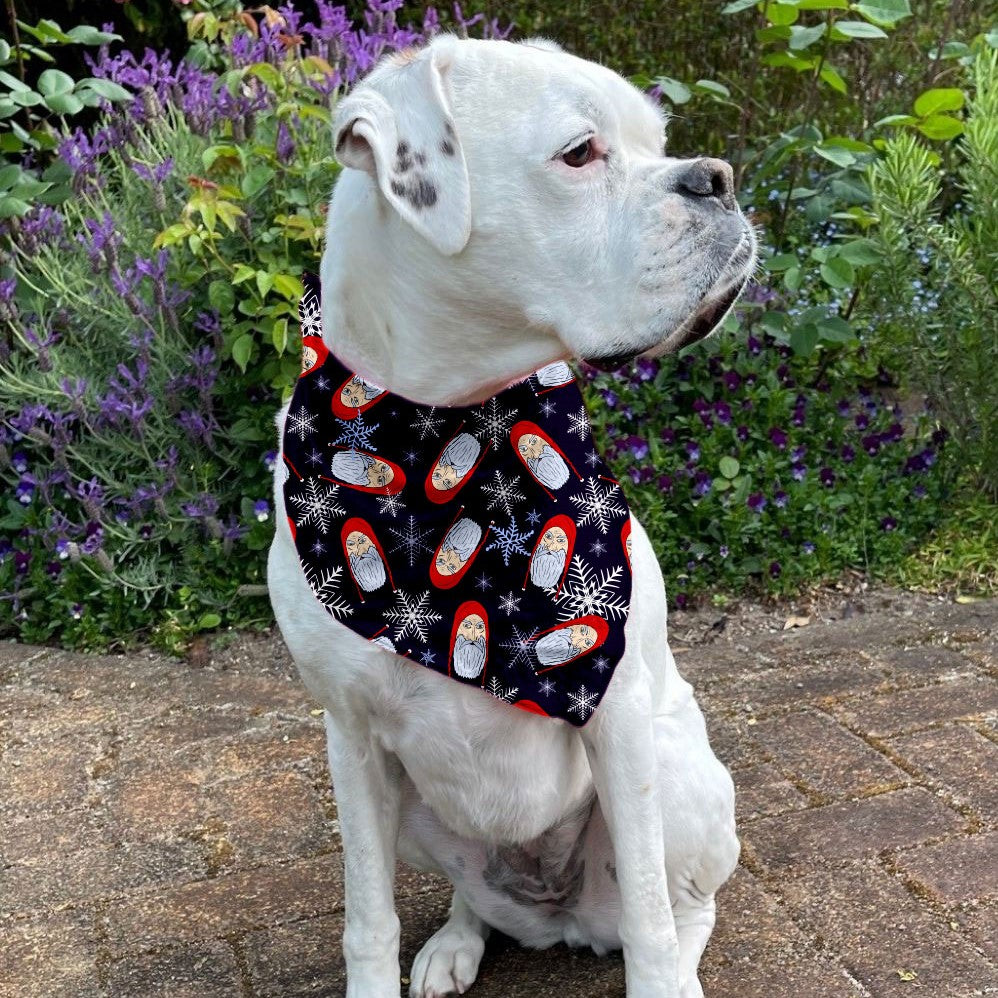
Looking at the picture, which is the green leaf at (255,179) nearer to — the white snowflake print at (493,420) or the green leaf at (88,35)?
the green leaf at (88,35)

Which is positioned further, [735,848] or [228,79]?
[228,79]

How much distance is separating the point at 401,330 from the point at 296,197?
219 cm

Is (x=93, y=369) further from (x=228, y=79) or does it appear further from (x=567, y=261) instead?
(x=567, y=261)

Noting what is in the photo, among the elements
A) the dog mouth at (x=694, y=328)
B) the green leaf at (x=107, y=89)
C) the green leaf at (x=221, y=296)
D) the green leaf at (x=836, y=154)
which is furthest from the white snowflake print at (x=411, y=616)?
the green leaf at (x=107, y=89)

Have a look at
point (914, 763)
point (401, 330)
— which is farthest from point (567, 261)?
point (914, 763)

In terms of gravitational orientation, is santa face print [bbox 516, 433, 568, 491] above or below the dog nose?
below

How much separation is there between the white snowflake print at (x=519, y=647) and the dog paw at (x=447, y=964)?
0.76 m

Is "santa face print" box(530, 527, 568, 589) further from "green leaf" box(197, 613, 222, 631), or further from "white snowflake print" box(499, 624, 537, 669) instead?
"green leaf" box(197, 613, 222, 631)

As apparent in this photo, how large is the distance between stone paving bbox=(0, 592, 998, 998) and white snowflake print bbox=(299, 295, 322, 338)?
1324mm

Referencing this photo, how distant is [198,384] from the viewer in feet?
13.9

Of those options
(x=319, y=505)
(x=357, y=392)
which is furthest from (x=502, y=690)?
(x=357, y=392)

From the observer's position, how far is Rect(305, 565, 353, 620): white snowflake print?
2158 mm

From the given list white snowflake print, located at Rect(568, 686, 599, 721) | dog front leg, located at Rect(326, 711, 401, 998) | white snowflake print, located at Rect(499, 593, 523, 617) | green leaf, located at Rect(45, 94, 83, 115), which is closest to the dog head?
white snowflake print, located at Rect(499, 593, 523, 617)

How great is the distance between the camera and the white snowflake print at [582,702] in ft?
6.91
